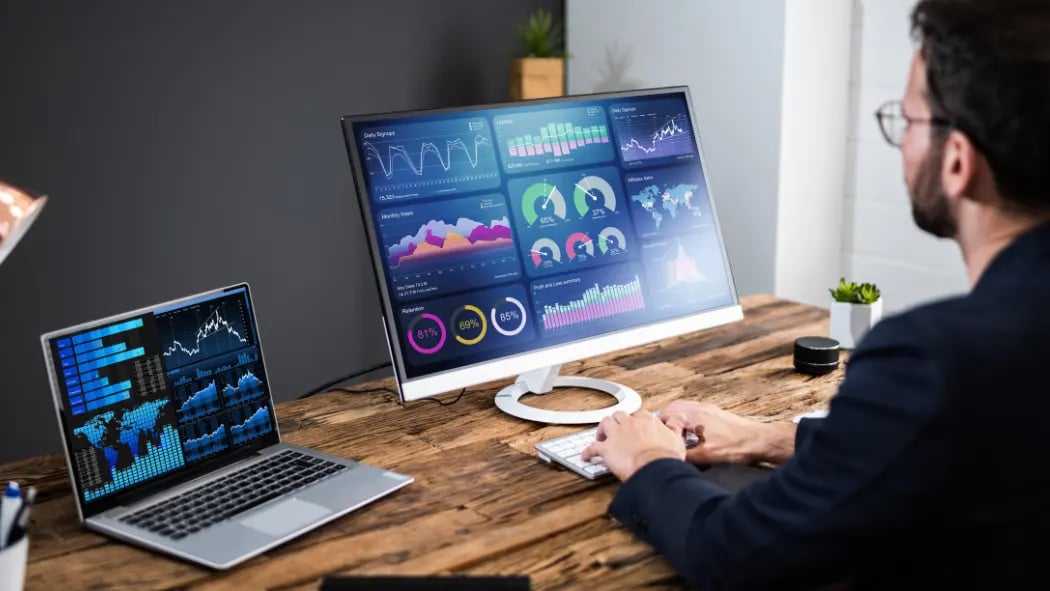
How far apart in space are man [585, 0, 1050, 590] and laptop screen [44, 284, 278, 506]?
26.7 inches

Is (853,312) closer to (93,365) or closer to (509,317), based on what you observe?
(509,317)

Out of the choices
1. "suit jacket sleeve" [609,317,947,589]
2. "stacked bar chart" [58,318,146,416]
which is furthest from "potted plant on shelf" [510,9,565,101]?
"suit jacket sleeve" [609,317,947,589]

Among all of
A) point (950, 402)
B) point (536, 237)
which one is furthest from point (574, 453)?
point (950, 402)

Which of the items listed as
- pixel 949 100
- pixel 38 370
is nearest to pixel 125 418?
pixel 949 100

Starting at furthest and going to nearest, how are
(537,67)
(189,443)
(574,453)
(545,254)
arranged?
(537,67) → (545,254) → (574,453) → (189,443)

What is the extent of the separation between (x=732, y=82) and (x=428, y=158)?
1.84 meters

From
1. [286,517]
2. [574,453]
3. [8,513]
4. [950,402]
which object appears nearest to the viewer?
[950,402]

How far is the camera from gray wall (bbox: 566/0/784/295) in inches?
131

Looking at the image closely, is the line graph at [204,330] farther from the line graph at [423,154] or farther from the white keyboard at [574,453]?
the white keyboard at [574,453]

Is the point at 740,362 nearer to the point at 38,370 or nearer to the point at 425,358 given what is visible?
the point at 425,358

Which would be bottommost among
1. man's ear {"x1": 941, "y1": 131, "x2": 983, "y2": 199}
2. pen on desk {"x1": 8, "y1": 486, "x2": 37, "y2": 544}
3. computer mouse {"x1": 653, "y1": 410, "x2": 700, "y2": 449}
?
computer mouse {"x1": 653, "y1": 410, "x2": 700, "y2": 449}

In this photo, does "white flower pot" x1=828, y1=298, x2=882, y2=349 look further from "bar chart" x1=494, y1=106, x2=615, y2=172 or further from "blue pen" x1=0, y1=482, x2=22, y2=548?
"blue pen" x1=0, y1=482, x2=22, y2=548

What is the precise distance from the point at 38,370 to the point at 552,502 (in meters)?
2.09

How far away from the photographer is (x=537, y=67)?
12.1ft
